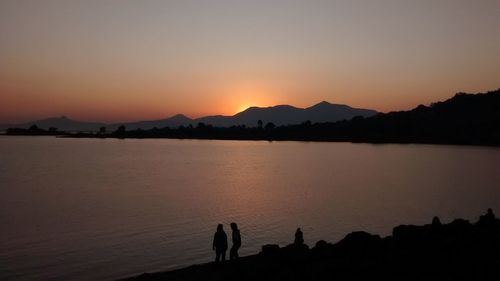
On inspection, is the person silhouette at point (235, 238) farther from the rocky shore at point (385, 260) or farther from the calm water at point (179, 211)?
the calm water at point (179, 211)

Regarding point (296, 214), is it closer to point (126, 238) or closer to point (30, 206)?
point (126, 238)

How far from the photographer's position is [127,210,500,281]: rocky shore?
17.2m

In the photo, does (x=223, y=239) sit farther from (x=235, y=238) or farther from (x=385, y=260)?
(x=385, y=260)

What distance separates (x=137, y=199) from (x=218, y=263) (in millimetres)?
35012

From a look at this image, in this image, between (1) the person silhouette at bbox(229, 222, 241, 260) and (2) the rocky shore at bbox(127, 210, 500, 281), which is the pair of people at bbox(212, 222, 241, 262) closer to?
(1) the person silhouette at bbox(229, 222, 241, 260)

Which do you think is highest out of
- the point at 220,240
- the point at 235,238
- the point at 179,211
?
the point at 235,238

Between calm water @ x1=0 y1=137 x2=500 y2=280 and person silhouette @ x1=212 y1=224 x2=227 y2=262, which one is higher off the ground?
person silhouette @ x1=212 y1=224 x2=227 y2=262

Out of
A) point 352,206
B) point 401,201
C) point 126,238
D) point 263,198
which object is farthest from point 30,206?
point 401,201

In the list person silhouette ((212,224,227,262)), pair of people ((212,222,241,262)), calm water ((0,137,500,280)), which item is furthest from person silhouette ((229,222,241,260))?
calm water ((0,137,500,280))

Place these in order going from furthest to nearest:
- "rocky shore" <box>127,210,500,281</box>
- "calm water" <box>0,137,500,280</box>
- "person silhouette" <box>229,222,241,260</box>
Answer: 1. "calm water" <box>0,137,500,280</box>
2. "person silhouette" <box>229,222,241,260</box>
3. "rocky shore" <box>127,210,500,281</box>

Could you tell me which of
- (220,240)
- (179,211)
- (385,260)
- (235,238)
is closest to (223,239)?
(220,240)

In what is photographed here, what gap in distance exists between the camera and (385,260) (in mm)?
18188

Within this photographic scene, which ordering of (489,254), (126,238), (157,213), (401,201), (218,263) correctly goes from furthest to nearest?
1. (401,201)
2. (157,213)
3. (126,238)
4. (218,263)
5. (489,254)

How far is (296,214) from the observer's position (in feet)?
152
